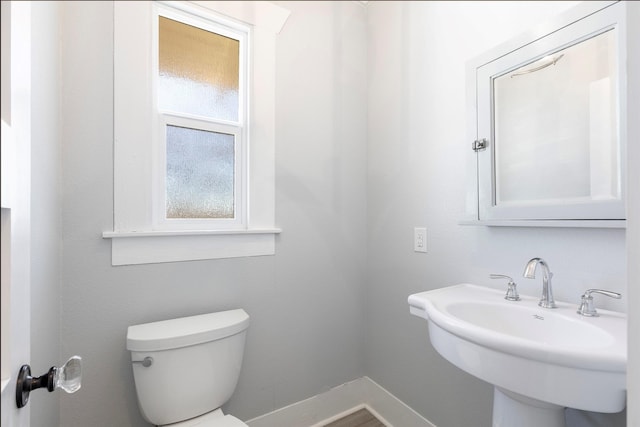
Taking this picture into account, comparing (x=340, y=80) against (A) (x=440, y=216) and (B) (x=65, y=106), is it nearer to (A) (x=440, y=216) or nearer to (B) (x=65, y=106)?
(A) (x=440, y=216)

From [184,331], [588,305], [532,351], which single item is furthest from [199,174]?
[588,305]

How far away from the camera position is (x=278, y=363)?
1477 mm

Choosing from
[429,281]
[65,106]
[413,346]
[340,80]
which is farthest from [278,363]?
[340,80]

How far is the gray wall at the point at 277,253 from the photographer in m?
1.08

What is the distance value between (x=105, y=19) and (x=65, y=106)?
1.22 feet

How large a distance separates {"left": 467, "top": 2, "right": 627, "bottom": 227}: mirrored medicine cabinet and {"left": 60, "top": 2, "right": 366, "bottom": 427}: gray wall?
28.1 inches

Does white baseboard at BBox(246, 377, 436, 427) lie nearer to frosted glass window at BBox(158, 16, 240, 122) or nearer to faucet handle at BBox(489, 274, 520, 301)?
faucet handle at BBox(489, 274, 520, 301)

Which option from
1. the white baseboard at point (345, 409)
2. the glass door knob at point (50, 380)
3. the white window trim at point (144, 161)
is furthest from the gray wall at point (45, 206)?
the white baseboard at point (345, 409)

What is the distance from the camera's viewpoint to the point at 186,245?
1.26m

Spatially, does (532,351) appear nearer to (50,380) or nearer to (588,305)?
(588,305)

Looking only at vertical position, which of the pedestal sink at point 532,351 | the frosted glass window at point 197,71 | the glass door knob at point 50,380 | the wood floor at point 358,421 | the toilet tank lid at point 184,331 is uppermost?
the frosted glass window at point 197,71

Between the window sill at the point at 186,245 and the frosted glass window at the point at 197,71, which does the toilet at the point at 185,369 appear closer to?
the window sill at the point at 186,245

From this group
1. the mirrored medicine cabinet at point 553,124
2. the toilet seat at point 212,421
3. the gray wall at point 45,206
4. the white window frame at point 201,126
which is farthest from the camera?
the white window frame at point 201,126

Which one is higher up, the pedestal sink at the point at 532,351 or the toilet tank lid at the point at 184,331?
the pedestal sink at the point at 532,351
